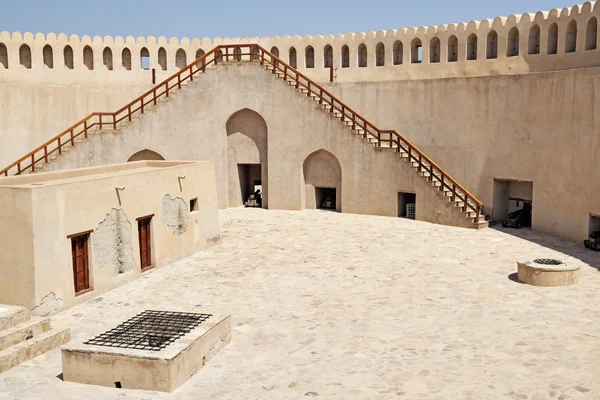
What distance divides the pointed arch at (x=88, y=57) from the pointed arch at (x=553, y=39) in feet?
58.1

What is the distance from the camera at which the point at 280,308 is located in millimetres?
12094

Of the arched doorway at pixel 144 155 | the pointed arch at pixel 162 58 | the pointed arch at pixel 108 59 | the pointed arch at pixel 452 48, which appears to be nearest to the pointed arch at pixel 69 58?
the pointed arch at pixel 108 59

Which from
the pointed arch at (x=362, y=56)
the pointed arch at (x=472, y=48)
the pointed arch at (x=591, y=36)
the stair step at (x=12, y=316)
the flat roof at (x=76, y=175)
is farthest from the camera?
the pointed arch at (x=362, y=56)

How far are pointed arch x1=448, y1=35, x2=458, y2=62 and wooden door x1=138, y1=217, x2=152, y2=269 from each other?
46.7ft

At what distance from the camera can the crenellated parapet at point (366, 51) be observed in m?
21.8

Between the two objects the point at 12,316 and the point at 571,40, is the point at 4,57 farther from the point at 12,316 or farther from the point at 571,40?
the point at 571,40

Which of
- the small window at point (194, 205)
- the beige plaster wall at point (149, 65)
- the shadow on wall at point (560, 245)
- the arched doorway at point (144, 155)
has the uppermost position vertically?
the beige plaster wall at point (149, 65)

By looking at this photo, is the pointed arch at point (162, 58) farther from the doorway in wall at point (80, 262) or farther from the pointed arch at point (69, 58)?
the doorway in wall at point (80, 262)

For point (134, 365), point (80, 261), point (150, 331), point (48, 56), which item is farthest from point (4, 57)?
point (134, 365)

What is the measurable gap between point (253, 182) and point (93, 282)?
12.9 metres

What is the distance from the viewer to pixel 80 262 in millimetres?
12547

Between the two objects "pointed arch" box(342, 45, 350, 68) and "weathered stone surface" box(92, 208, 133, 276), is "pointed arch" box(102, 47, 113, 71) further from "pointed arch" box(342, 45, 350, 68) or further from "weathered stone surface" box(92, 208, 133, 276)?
"weathered stone surface" box(92, 208, 133, 276)

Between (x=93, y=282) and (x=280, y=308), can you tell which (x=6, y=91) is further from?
(x=280, y=308)

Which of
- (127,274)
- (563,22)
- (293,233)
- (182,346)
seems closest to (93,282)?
(127,274)
